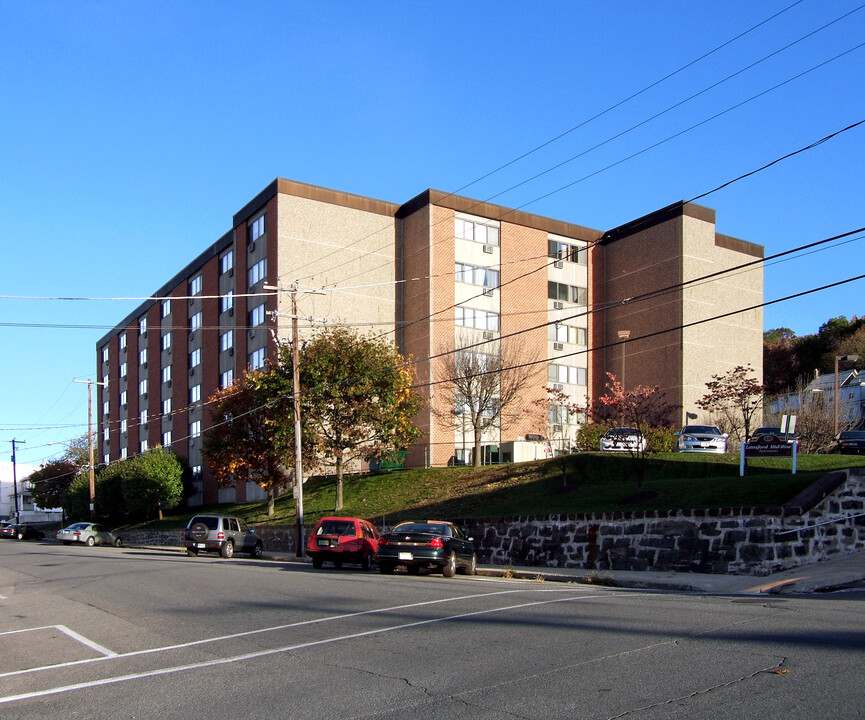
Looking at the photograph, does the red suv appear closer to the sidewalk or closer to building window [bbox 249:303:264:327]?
the sidewalk

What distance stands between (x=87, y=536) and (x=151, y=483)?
958 centimetres

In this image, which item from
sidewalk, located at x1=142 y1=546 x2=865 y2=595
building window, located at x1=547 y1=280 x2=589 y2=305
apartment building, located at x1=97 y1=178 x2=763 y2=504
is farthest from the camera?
building window, located at x1=547 y1=280 x2=589 y2=305

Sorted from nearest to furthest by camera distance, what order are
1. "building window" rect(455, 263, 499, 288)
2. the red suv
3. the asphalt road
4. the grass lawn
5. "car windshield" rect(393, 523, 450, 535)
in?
the asphalt road < "car windshield" rect(393, 523, 450, 535) < the grass lawn < the red suv < "building window" rect(455, 263, 499, 288)

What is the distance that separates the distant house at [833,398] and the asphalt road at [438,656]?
120 ft

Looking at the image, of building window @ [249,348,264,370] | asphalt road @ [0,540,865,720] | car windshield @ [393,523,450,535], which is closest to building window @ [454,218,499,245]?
building window @ [249,348,264,370]

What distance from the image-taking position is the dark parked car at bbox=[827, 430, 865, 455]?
37.8 m

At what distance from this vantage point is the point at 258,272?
55.0 metres

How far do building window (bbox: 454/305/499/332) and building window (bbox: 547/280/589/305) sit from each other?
4.63 m

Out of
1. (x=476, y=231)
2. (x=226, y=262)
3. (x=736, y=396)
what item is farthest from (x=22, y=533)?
(x=736, y=396)

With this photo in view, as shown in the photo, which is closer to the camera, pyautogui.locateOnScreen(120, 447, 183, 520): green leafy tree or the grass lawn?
the grass lawn

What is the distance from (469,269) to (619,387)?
16124 mm

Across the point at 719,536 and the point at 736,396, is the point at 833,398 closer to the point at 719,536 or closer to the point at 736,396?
the point at 736,396

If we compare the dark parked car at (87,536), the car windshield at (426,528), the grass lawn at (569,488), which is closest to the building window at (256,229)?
the grass lawn at (569,488)

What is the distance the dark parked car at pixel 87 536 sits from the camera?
165 ft
